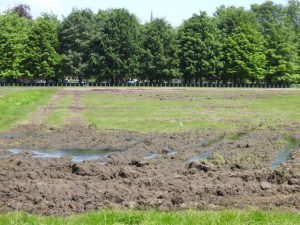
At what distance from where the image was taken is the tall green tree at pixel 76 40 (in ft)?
323

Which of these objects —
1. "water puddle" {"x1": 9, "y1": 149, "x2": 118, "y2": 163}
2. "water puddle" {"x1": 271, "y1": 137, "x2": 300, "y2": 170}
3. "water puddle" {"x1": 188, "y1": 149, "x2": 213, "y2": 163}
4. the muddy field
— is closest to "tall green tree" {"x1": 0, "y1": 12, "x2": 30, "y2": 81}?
the muddy field

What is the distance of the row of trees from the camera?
9732cm

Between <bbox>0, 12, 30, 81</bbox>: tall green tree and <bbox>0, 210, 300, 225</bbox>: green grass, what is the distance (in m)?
85.6

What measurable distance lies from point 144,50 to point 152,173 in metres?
87.0

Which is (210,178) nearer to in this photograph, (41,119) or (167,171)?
(167,171)

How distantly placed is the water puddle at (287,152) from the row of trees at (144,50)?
75.4 m

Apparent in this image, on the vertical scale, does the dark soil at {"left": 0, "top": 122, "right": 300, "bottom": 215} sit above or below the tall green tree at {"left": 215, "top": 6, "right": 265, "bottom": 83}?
below

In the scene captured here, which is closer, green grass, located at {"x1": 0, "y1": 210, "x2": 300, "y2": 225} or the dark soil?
green grass, located at {"x1": 0, "y1": 210, "x2": 300, "y2": 225}

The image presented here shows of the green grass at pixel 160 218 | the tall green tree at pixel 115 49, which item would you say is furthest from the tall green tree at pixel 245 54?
the green grass at pixel 160 218

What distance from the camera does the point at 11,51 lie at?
94.9 meters

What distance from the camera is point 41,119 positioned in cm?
3253

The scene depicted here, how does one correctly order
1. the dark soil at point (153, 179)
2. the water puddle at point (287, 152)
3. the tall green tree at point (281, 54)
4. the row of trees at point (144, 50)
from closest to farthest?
the dark soil at point (153, 179)
the water puddle at point (287, 152)
the row of trees at point (144, 50)
the tall green tree at point (281, 54)

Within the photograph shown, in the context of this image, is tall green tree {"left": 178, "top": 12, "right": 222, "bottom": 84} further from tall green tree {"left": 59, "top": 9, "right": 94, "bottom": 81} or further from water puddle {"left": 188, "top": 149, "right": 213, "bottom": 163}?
water puddle {"left": 188, "top": 149, "right": 213, "bottom": 163}

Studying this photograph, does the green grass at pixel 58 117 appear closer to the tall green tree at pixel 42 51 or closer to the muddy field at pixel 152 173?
the muddy field at pixel 152 173
